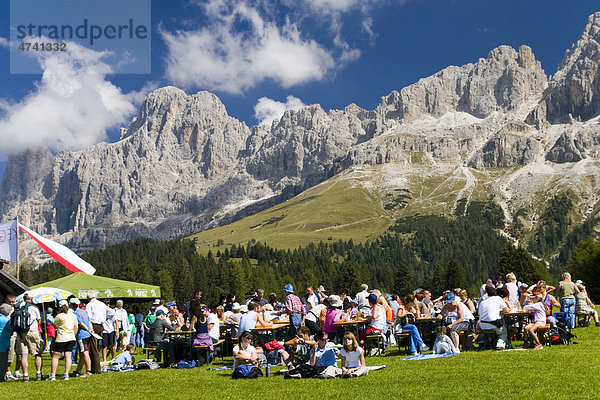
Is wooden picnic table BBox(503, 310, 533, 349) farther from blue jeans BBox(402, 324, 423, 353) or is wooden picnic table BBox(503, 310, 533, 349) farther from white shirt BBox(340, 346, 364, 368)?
white shirt BBox(340, 346, 364, 368)

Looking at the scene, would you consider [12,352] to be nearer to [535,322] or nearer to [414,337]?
[414,337]

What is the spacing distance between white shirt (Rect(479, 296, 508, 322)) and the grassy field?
1276 mm

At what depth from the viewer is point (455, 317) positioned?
17766mm

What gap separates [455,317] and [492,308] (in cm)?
156

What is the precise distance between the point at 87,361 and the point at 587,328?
20.7 meters

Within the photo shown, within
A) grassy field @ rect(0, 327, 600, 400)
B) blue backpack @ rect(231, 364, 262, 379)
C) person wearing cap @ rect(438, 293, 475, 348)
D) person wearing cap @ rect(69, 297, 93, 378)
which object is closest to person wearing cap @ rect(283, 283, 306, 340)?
grassy field @ rect(0, 327, 600, 400)

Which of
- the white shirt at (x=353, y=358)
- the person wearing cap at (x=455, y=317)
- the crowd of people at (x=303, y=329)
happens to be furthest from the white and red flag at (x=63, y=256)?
the person wearing cap at (x=455, y=317)

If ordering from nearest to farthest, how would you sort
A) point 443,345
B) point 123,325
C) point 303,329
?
1. point 303,329
2. point 443,345
3. point 123,325

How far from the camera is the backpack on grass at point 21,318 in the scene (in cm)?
1614

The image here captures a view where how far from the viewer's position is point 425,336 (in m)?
19.2

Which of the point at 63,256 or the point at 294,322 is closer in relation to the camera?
the point at 294,322

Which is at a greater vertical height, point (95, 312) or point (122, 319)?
point (95, 312)

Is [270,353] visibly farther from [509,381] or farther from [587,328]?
[587,328]

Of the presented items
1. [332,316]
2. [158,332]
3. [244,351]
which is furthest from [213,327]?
[332,316]
